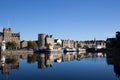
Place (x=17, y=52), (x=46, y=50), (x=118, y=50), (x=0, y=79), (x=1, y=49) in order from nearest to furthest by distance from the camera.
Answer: (x=0, y=79)
(x=118, y=50)
(x=1, y=49)
(x=17, y=52)
(x=46, y=50)

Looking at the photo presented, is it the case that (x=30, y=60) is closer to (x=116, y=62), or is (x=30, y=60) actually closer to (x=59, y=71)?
(x=116, y=62)

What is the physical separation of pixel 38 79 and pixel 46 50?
14154 centimetres

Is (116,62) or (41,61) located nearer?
(116,62)

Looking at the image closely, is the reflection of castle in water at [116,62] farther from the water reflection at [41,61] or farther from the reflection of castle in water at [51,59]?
the reflection of castle in water at [51,59]

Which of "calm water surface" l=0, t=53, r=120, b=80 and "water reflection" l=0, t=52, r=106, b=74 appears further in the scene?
"water reflection" l=0, t=52, r=106, b=74

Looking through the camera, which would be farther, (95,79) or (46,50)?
(46,50)

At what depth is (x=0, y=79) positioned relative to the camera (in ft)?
130

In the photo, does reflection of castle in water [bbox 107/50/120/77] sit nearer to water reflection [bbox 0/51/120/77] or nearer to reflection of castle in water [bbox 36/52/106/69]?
water reflection [bbox 0/51/120/77]

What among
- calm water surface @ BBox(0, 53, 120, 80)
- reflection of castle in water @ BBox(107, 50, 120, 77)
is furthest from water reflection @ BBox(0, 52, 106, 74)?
reflection of castle in water @ BBox(107, 50, 120, 77)

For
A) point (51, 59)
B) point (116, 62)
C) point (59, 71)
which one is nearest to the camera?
point (59, 71)

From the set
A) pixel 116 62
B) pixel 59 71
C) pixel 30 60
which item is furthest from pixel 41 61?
pixel 59 71

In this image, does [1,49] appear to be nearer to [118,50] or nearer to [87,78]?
[118,50]

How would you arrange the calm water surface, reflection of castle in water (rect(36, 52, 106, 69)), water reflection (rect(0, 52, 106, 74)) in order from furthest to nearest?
1. reflection of castle in water (rect(36, 52, 106, 69))
2. water reflection (rect(0, 52, 106, 74))
3. the calm water surface

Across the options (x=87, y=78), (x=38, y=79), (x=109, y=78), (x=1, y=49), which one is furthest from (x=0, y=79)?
(x=1, y=49)
